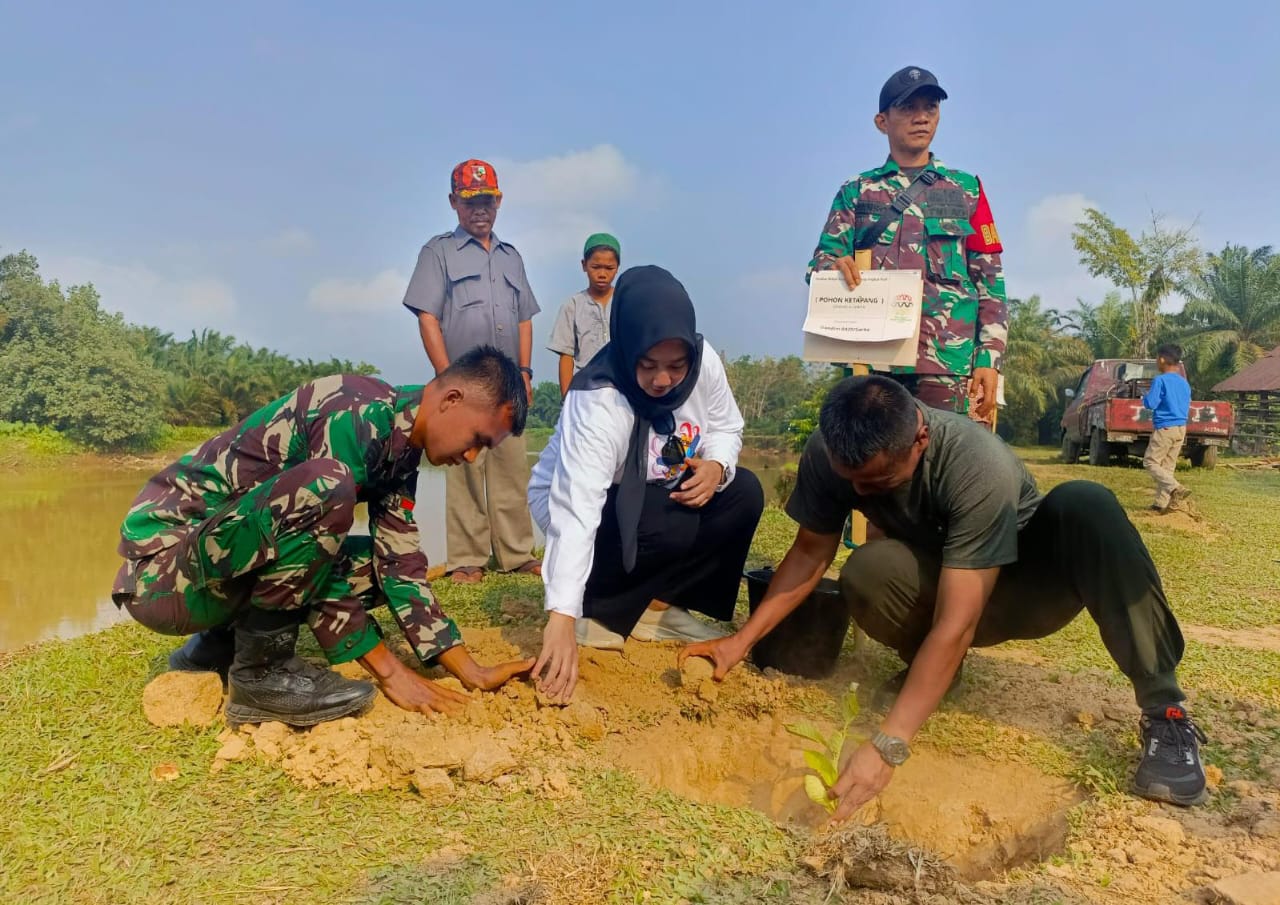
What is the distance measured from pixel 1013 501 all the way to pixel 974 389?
1598 millimetres

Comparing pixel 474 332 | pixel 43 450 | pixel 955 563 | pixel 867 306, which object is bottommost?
pixel 43 450

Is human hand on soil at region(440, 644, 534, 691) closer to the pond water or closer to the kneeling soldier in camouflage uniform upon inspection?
the kneeling soldier in camouflage uniform

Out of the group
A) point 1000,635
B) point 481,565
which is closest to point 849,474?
point 1000,635

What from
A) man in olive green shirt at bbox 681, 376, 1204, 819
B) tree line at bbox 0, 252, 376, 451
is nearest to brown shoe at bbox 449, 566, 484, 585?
man in olive green shirt at bbox 681, 376, 1204, 819

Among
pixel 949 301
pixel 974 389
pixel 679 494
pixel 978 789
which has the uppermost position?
pixel 949 301

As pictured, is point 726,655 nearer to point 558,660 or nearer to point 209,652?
point 558,660

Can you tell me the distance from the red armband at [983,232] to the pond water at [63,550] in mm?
4356

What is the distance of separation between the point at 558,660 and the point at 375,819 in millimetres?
622

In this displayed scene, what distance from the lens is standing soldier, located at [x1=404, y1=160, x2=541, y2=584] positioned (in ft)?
14.4

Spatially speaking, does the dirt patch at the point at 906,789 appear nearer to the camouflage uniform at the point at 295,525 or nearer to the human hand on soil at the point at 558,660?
the human hand on soil at the point at 558,660

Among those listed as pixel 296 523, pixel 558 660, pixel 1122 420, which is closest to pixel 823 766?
pixel 558 660

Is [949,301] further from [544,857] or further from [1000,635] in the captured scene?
[544,857]

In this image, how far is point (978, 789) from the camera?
2301 millimetres

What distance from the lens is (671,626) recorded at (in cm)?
332
